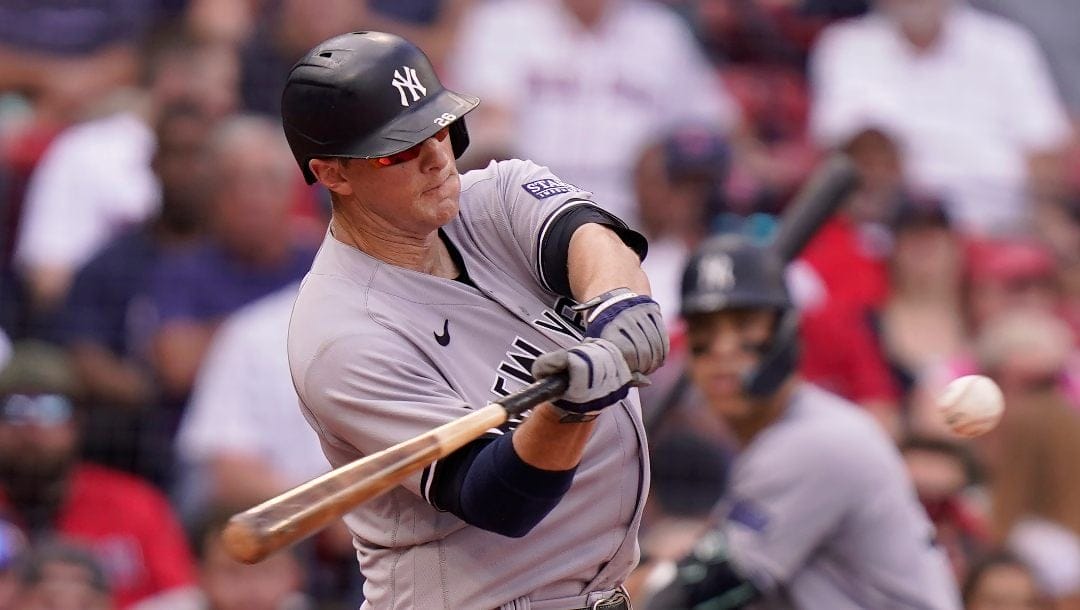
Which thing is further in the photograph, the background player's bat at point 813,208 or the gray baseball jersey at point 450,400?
the background player's bat at point 813,208

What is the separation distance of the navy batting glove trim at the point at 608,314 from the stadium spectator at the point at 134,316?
3.56 meters

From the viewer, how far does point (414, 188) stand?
111 inches

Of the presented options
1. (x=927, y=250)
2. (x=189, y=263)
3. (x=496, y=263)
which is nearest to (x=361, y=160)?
(x=496, y=263)

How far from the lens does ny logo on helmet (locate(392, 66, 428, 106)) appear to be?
2.78 metres

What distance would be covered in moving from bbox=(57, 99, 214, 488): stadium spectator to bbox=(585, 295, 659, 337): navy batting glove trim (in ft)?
11.7

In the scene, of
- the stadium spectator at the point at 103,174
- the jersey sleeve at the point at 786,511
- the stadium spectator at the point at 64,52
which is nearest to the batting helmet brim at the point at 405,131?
the jersey sleeve at the point at 786,511

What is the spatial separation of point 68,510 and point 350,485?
3.44m

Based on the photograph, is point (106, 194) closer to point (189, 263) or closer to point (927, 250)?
point (189, 263)

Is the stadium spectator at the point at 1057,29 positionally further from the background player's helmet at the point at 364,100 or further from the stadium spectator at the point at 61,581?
the background player's helmet at the point at 364,100

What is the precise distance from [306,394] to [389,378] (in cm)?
17

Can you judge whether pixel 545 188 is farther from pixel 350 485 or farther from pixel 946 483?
pixel 946 483

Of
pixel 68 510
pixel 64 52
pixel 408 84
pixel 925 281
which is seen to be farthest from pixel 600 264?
pixel 64 52

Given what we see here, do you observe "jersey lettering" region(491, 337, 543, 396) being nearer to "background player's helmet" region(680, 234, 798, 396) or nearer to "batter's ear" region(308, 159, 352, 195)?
"batter's ear" region(308, 159, 352, 195)

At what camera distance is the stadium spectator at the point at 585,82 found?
6.90 m
